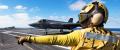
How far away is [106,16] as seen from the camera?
157 inches

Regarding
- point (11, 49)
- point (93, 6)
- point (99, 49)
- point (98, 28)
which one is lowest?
point (11, 49)

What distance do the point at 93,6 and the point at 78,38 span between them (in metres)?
0.51

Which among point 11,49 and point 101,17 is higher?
point 101,17

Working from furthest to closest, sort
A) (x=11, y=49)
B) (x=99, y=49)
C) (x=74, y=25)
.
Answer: (x=74, y=25), (x=11, y=49), (x=99, y=49)

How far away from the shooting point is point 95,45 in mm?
3910

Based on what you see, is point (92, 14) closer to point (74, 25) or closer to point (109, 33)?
point (109, 33)

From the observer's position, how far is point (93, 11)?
4016 millimetres

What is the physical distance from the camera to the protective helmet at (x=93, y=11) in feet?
13.1

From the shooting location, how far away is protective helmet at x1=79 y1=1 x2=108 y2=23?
4.00 m

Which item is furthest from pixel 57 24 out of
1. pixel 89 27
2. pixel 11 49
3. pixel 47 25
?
pixel 89 27

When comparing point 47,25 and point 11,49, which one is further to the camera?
Answer: point 47,25

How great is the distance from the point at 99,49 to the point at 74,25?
57339 millimetres

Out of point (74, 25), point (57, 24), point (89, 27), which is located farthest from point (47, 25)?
point (89, 27)

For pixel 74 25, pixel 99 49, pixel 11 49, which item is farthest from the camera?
pixel 74 25
